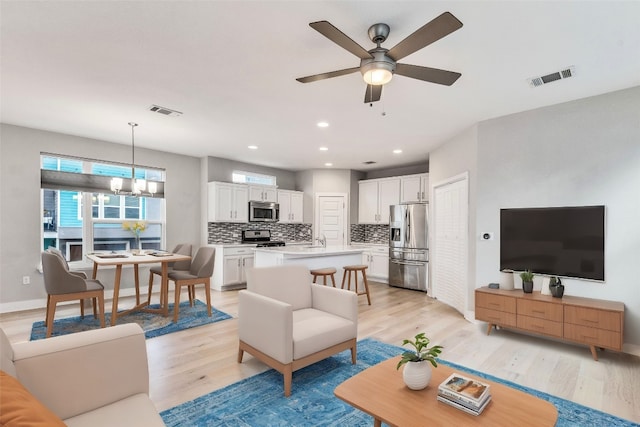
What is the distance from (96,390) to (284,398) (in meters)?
1.30

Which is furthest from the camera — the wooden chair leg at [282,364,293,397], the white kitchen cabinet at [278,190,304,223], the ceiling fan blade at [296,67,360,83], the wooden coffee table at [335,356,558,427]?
the white kitchen cabinet at [278,190,304,223]

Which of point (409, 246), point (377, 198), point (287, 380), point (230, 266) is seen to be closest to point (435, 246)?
point (409, 246)

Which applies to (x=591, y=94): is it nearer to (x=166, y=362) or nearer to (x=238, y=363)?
(x=238, y=363)

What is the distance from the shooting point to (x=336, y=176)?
7.70 meters

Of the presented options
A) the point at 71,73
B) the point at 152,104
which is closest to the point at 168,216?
the point at 152,104

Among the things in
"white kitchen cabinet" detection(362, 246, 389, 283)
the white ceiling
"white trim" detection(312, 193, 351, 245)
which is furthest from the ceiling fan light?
"white trim" detection(312, 193, 351, 245)

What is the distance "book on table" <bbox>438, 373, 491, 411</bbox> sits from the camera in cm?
156

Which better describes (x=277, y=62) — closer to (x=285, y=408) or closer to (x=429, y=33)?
(x=429, y=33)

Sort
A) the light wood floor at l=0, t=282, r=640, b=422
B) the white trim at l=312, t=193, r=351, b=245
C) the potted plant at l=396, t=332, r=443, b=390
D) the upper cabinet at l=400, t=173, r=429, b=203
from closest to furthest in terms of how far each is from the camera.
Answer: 1. the potted plant at l=396, t=332, r=443, b=390
2. the light wood floor at l=0, t=282, r=640, b=422
3. the upper cabinet at l=400, t=173, r=429, b=203
4. the white trim at l=312, t=193, r=351, b=245

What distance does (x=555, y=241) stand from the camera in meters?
3.59

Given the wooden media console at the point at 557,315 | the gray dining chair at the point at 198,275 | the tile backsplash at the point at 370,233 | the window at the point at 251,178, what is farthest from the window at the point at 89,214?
the wooden media console at the point at 557,315

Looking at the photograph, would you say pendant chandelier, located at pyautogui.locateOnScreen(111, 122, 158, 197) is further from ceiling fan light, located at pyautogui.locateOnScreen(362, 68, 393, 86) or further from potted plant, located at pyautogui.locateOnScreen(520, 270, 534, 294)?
potted plant, located at pyautogui.locateOnScreen(520, 270, 534, 294)

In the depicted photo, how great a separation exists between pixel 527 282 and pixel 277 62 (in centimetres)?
351

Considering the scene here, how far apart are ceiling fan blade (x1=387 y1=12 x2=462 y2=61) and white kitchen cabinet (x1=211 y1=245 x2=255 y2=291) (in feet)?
15.8
